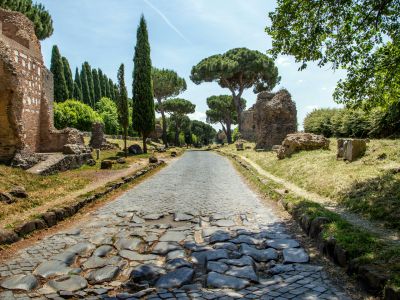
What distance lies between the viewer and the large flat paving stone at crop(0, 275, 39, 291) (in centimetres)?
425

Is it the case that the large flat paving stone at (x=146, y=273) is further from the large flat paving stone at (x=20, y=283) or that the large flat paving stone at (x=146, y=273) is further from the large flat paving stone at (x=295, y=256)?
the large flat paving stone at (x=295, y=256)

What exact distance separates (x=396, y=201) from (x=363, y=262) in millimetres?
3265

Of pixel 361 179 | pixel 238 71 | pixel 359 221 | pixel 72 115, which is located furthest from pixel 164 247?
pixel 238 71

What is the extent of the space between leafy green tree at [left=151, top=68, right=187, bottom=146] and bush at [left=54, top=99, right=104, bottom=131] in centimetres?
970

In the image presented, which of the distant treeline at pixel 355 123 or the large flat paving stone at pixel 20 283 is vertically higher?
the distant treeline at pixel 355 123

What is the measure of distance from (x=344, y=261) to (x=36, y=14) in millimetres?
44447

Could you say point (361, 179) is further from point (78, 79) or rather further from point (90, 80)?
point (90, 80)

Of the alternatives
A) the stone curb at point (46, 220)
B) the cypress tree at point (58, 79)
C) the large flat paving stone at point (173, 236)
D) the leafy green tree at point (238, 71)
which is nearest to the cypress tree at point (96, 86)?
the cypress tree at point (58, 79)

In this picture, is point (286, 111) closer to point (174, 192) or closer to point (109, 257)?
point (174, 192)

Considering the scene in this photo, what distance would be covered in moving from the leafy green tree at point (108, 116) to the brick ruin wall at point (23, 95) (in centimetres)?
3651

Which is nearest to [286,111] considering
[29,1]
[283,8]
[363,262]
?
[283,8]

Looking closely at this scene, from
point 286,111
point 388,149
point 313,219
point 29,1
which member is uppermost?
point 29,1

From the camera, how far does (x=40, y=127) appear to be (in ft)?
54.8

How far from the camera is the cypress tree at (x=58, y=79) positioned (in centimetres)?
4941
